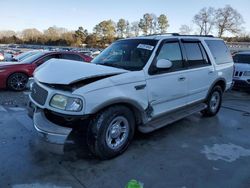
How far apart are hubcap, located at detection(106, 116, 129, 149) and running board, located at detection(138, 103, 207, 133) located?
352 millimetres

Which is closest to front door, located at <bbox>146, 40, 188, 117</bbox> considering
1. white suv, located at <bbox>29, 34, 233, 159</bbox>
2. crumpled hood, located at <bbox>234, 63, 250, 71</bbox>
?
white suv, located at <bbox>29, 34, 233, 159</bbox>

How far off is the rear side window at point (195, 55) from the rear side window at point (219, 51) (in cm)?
44

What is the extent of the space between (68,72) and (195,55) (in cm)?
293

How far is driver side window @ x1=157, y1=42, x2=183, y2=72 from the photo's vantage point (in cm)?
467

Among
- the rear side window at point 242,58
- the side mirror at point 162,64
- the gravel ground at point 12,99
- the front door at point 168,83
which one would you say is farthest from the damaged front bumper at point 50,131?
the rear side window at point 242,58

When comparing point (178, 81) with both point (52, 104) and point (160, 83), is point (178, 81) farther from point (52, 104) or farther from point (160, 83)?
point (52, 104)

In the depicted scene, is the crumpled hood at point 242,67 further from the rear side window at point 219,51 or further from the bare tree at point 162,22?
the bare tree at point 162,22

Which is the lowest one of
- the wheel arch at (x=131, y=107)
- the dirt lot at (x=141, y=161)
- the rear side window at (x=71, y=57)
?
the dirt lot at (x=141, y=161)

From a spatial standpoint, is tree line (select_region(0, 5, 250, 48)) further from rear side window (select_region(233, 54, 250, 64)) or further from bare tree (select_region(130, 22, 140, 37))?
rear side window (select_region(233, 54, 250, 64))

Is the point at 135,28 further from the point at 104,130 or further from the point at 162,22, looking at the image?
the point at 104,130

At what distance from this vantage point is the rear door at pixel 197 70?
525 centimetres

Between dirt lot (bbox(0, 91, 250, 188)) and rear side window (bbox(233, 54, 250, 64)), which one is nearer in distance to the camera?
dirt lot (bbox(0, 91, 250, 188))

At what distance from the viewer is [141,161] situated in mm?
4000

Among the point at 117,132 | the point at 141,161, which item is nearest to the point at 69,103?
the point at 117,132
